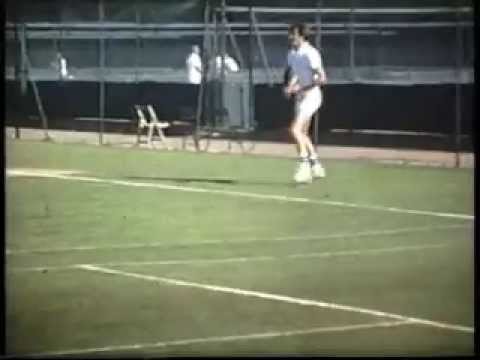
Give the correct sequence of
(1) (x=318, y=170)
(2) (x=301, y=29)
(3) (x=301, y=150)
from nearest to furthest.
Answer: (2) (x=301, y=29)
(3) (x=301, y=150)
(1) (x=318, y=170)

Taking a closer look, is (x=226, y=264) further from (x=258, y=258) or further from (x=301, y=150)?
(x=301, y=150)

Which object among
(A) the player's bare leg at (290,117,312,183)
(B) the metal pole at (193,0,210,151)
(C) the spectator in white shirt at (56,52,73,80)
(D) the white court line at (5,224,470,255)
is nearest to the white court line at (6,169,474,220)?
(D) the white court line at (5,224,470,255)

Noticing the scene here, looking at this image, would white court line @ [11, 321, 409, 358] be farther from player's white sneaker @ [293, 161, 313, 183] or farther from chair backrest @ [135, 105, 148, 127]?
player's white sneaker @ [293, 161, 313, 183]

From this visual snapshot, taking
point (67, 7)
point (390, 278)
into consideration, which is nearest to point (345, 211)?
point (390, 278)

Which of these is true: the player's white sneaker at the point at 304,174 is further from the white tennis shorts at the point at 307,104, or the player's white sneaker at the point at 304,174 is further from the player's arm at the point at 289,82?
the player's arm at the point at 289,82

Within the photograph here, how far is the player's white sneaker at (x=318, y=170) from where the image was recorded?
10.0 meters

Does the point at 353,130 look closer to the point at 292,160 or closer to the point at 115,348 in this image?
the point at 292,160

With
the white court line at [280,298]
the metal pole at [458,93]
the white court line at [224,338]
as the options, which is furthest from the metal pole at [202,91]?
the white court line at [224,338]

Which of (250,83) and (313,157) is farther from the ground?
(250,83)

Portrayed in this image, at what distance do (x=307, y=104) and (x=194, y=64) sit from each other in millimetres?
986

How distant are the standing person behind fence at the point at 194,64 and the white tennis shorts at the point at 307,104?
79cm

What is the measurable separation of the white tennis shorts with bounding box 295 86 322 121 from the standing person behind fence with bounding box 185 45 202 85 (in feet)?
2.60

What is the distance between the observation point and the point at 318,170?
33.6 ft

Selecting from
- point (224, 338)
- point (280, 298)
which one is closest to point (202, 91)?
point (280, 298)
